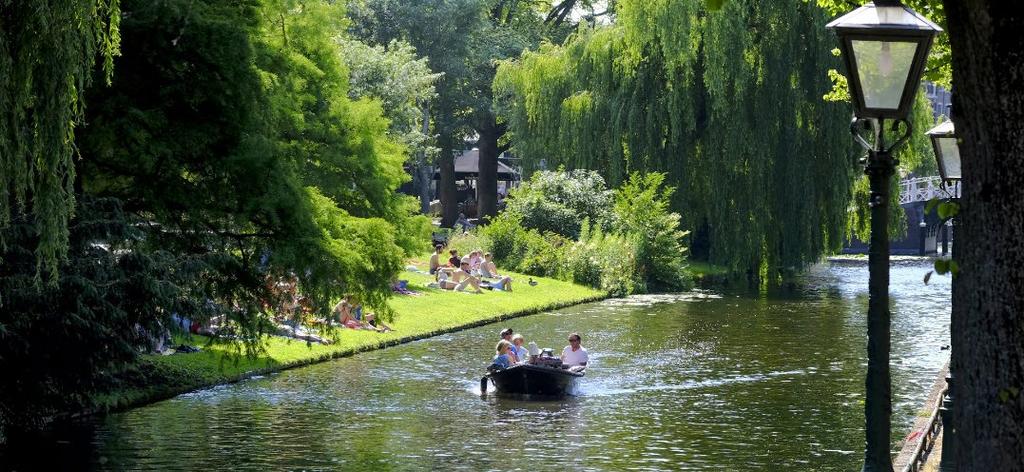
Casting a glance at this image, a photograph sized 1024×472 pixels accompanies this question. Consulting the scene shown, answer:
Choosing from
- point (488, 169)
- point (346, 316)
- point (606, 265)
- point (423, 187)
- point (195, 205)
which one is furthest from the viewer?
point (488, 169)

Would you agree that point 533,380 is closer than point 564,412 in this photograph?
No

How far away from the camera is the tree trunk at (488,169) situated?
217 ft

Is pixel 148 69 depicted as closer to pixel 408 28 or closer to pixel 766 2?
pixel 766 2

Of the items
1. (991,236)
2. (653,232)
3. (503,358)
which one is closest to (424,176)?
(653,232)

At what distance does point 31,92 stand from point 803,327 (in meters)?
23.5

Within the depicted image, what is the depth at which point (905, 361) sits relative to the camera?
1042 inches

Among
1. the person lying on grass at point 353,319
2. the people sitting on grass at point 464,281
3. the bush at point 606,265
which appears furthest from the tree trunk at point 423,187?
the person lying on grass at point 353,319

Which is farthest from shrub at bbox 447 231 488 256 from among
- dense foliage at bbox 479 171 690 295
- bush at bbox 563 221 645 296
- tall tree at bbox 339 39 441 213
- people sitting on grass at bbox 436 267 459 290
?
people sitting on grass at bbox 436 267 459 290

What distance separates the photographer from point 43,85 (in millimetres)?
12133

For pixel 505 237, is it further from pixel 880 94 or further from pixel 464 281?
pixel 880 94

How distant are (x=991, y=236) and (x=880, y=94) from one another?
9.70ft

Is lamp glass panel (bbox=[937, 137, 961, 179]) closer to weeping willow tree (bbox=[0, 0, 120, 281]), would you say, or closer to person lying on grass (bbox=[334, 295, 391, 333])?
weeping willow tree (bbox=[0, 0, 120, 281])

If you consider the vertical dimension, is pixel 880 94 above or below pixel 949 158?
above

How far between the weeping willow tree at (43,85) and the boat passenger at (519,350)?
467 inches
